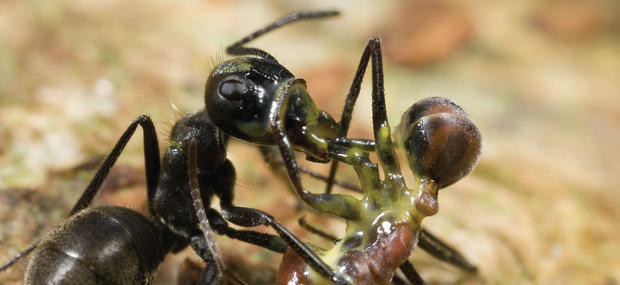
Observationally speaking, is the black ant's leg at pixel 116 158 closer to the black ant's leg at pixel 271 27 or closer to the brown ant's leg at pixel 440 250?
the black ant's leg at pixel 271 27

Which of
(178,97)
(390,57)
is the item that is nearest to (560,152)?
(390,57)

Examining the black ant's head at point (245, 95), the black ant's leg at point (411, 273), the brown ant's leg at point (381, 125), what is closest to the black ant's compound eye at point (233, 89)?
the black ant's head at point (245, 95)

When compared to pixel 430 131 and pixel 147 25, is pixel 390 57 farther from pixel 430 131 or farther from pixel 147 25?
pixel 430 131

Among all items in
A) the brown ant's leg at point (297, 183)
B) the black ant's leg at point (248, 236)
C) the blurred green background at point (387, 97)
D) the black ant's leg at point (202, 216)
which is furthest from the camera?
the blurred green background at point (387, 97)

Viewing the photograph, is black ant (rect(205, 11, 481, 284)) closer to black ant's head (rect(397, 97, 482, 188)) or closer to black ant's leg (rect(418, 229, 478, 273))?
black ant's head (rect(397, 97, 482, 188))

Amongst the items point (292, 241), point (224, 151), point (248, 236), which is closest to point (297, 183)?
point (292, 241)
